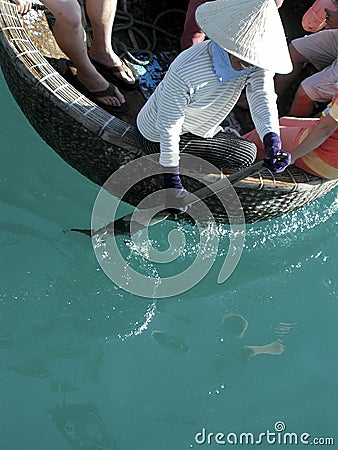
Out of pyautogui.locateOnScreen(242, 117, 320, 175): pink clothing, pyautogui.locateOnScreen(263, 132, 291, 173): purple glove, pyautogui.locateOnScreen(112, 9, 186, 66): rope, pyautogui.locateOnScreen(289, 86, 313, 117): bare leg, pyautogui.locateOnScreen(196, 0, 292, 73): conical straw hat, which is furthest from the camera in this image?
pyautogui.locateOnScreen(112, 9, 186, 66): rope

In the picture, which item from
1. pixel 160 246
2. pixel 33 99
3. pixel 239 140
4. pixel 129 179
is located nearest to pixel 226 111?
pixel 239 140

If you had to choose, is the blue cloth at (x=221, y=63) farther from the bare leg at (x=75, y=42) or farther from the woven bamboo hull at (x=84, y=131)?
the bare leg at (x=75, y=42)

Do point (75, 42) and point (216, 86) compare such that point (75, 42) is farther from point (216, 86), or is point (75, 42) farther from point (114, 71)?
point (216, 86)

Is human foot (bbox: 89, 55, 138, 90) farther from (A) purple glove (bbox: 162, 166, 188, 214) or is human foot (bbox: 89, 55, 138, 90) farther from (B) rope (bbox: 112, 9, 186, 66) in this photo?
(A) purple glove (bbox: 162, 166, 188, 214)

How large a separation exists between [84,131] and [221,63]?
0.44 meters

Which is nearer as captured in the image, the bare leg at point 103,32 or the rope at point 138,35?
the bare leg at point 103,32

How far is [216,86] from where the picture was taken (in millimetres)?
1638

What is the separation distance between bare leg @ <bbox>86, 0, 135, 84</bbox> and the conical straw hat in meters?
0.65

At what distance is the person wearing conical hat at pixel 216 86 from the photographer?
155cm

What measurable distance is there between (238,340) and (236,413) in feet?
0.78

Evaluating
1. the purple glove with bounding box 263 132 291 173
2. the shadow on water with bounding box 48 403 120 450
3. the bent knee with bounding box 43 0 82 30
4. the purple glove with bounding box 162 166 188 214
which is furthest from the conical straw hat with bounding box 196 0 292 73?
the shadow on water with bounding box 48 403 120 450

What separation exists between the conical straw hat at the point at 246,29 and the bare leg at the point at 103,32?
0.65m

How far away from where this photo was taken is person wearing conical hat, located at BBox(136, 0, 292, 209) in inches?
61.1

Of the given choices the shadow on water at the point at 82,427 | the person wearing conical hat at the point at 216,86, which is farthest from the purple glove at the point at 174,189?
the shadow on water at the point at 82,427
